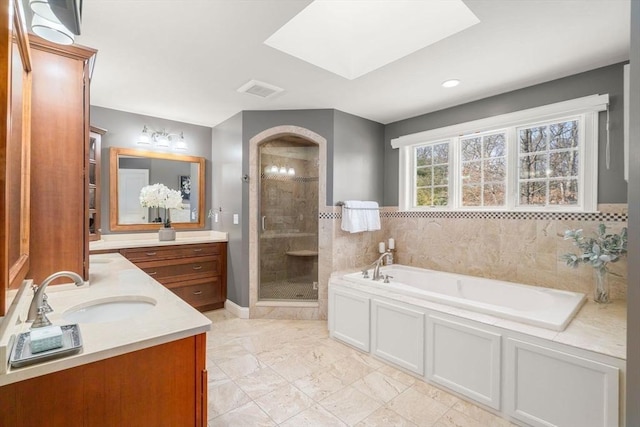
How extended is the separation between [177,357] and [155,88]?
2.76 meters

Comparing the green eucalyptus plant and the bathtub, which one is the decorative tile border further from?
the bathtub

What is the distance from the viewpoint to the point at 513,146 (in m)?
2.96

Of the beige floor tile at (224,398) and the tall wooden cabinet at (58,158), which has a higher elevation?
the tall wooden cabinet at (58,158)

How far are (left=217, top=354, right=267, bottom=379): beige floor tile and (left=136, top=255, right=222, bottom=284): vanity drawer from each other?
138 cm

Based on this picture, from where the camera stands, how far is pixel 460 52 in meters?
2.23

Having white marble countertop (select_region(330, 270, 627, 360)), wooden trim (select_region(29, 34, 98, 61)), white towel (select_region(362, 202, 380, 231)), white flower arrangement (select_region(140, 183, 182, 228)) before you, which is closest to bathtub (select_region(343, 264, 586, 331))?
white marble countertop (select_region(330, 270, 627, 360))

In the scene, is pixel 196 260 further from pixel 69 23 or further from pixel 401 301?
pixel 69 23

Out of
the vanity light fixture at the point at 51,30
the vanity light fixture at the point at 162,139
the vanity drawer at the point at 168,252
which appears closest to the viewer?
the vanity light fixture at the point at 51,30

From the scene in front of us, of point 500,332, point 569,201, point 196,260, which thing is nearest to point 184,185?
point 196,260

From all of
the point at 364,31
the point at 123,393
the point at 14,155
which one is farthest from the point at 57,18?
the point at 364,31

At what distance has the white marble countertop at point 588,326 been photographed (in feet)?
5.42

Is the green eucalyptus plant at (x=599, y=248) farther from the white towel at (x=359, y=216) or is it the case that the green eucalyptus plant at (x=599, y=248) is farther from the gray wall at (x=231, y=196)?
the gray wall at (x=231, y=196)

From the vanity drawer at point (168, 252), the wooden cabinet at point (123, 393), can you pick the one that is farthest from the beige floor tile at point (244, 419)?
the vanity drawer at point (168, 252)

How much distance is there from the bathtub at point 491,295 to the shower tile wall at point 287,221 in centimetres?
88
